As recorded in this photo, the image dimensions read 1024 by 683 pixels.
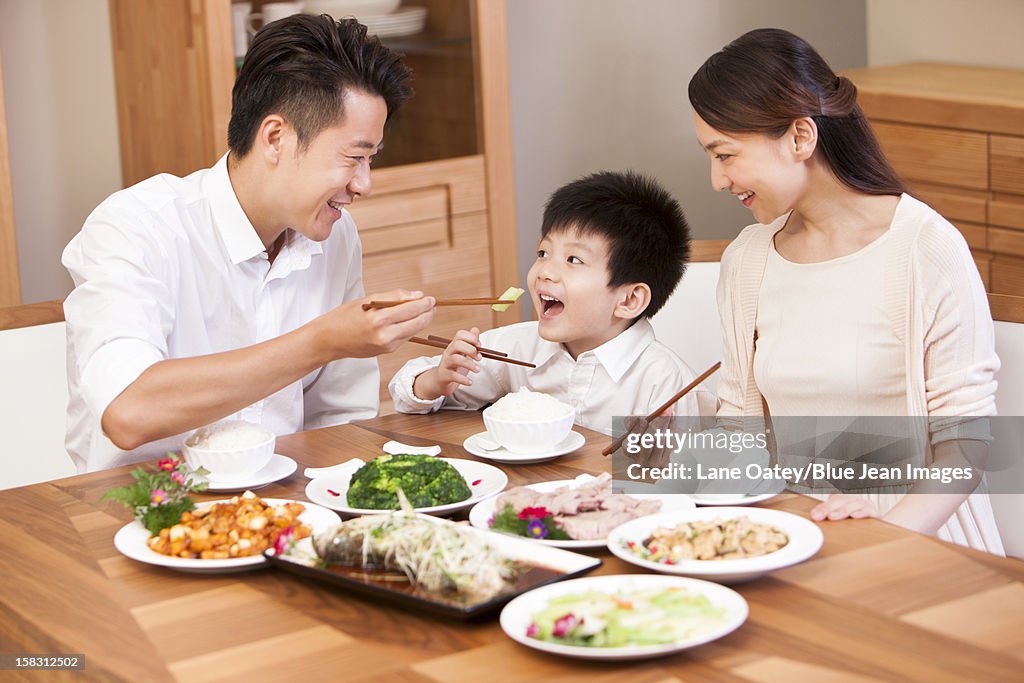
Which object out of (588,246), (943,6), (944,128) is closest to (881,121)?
(944,128)

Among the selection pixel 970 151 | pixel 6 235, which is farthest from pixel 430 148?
pixel 970 151

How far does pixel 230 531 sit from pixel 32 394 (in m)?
0.94

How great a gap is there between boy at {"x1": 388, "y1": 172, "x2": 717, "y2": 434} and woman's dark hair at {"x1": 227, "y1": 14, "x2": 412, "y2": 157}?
0.38 metres

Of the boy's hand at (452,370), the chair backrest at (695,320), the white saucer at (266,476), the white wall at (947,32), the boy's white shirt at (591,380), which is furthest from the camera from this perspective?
the white wall at (947,32)

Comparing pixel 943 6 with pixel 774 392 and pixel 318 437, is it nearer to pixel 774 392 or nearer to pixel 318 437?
pixel 774 392

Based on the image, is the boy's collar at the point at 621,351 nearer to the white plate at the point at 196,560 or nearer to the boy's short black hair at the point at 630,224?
the boy's short black hair at the point at 630,224

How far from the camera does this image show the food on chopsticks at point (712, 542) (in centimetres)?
136

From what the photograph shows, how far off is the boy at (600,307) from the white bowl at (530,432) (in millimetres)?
323

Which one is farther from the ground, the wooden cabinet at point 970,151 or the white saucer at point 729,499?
the wooden cabinet at point 970,151

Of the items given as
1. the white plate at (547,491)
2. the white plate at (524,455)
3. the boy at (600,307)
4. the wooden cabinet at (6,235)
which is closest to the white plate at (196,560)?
the white plate at (547,491)

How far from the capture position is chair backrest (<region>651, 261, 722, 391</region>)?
8.02 ft

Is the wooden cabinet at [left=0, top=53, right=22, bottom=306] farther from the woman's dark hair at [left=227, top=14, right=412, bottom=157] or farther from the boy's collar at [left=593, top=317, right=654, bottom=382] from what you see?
the boy's collar at [left=593, top=317, right=654, bottom=382]

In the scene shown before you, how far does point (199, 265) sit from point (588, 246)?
2.13 feet

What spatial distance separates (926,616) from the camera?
125cm
